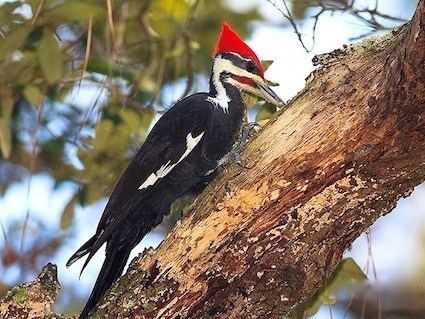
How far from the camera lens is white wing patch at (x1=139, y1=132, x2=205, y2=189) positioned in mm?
2066

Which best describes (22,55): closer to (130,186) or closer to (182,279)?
(130,186)

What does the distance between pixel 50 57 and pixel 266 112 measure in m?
0.60

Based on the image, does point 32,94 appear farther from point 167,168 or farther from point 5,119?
point 167,168

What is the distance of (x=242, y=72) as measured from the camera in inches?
89.4

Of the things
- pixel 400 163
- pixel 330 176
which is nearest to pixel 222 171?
pixel 330 176

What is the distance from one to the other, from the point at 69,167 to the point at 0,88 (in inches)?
18.3

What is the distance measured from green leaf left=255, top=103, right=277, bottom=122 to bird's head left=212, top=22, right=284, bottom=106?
31mm

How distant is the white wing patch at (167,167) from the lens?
2.07 meters

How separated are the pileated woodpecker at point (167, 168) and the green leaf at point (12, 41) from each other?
45 centimetres

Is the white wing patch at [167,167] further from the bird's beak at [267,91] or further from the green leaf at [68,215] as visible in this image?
the green leaf at [68,215]

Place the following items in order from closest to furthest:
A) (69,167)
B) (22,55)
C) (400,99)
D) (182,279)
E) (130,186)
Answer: (400,99), (182,279), (130,186), (22,55), (69,167)

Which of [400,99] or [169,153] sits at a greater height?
[169,153]

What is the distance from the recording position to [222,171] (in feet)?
5.99

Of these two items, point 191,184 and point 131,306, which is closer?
point 131,306
